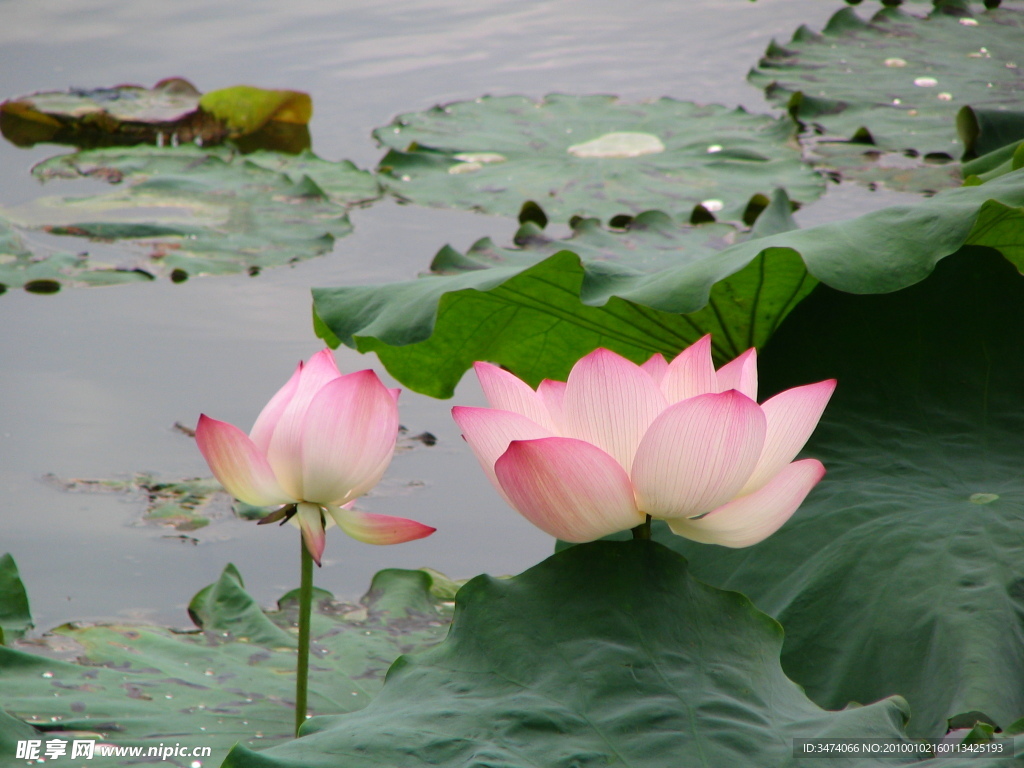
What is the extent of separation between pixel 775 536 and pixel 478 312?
43 cm

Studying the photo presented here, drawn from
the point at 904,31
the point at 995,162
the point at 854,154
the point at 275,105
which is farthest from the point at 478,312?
the point at 904,31

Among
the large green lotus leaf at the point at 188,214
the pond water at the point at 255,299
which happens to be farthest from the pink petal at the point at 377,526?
the large green lotus leaf at the point at 188,214

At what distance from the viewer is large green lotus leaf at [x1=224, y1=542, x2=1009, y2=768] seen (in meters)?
0.60

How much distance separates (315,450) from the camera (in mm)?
741

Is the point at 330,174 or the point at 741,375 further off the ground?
the point at 741,375

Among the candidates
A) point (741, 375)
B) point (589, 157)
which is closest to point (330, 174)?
point (589, 157)

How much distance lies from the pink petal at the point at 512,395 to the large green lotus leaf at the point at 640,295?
243 millimetres

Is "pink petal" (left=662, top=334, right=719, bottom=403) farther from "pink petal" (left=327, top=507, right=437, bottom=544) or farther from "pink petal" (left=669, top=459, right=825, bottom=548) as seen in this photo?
"pink petal" (left=327, top=507, right=437, bottom=544)

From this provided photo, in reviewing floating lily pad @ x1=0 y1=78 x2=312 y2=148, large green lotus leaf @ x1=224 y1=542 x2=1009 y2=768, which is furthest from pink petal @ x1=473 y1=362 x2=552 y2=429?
floating lily pad @ x1=0 y1=78 x2=312 y2=148

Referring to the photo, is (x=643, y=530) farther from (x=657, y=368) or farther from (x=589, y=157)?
(x=589, y=157)

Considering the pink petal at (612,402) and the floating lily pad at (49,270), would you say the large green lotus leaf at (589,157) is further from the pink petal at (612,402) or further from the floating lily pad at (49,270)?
the pink petal at (612,402)

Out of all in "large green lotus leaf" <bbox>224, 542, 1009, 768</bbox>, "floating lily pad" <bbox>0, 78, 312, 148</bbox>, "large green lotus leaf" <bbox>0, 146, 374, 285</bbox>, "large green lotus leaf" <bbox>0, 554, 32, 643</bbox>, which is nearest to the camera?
"large green lotus leaf" <bbox>224, 542, 1009, 768</bbox>

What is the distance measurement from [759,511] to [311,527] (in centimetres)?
34

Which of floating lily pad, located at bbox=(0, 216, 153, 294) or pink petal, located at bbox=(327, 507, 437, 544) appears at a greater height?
pink petal, located at bbox=(327, 507, 437, 544)
